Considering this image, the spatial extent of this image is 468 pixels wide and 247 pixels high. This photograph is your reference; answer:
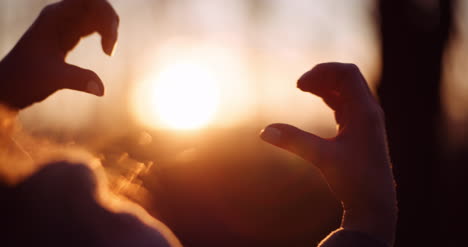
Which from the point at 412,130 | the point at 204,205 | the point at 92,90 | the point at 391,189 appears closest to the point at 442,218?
the point at 412,130

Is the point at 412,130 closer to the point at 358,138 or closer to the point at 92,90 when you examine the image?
the point at 358,138

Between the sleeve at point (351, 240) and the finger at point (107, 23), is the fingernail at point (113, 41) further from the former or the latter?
the sleeve at point (351, 240)

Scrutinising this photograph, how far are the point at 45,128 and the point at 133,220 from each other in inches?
26.8

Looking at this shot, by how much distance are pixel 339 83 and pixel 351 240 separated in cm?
35

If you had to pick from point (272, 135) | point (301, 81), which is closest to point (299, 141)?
point (272, 135)

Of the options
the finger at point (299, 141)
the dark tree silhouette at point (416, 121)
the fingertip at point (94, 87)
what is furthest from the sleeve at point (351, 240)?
the dark tree silhouette at point (416, 121)

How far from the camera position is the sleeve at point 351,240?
31.7 inches

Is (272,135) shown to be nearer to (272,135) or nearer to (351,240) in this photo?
(272,135)

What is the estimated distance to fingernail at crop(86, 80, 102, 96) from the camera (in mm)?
900

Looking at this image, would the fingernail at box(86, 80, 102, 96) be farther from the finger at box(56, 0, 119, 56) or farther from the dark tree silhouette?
the dark tree silhouette

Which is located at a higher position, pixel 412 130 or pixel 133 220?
pixel 133 220

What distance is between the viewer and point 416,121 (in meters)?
4.11

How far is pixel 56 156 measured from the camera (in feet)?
1.96

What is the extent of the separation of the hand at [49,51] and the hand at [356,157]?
1.41ft
